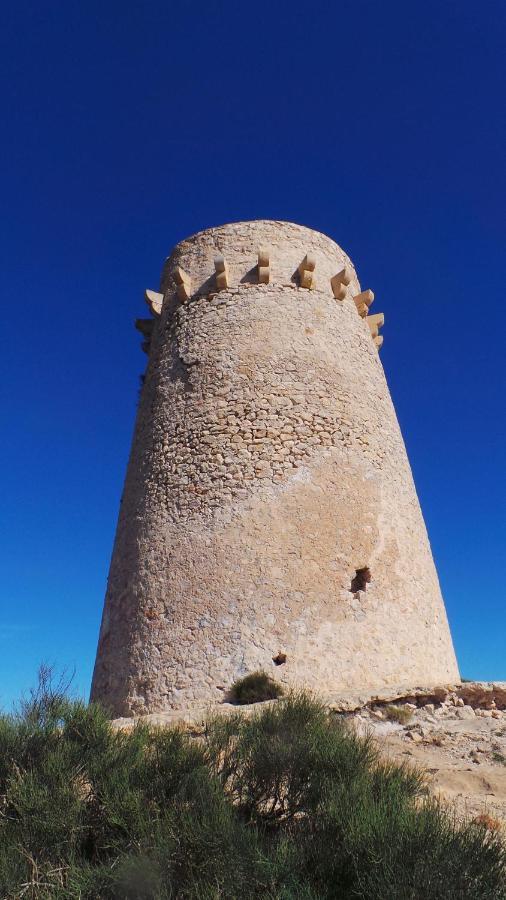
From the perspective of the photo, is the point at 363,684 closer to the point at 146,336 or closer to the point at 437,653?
the point at 437,653

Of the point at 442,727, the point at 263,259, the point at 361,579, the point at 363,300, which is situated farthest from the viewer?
the point at 363,300

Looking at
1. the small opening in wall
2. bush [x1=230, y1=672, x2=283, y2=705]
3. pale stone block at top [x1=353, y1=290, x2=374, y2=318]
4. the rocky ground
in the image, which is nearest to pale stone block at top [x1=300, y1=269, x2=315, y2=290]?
pale stone block at top [x1=353, y1=290, x2=374, y2=318]

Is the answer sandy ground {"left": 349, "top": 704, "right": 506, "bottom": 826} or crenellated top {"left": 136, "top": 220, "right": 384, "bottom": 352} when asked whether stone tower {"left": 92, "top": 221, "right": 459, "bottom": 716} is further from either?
sandy ground {"left": 349, "top": 704, "right": 506, "bottom": 826}

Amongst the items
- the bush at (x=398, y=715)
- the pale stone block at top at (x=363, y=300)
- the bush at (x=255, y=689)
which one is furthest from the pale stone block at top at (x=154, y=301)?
the bush at (x=398, y=715)

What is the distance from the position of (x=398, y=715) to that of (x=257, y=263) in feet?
20.7

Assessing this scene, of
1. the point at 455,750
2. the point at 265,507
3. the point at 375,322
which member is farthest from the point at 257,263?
the point at 455,750

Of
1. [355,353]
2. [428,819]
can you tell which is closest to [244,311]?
[355,353]

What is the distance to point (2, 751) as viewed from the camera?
14.9 ft

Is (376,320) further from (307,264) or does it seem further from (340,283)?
(307,264)

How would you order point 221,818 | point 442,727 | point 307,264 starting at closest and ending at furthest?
point 221,818 < point 442,727 < point 307,264

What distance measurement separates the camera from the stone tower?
7570 mm

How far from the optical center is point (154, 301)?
1084cm

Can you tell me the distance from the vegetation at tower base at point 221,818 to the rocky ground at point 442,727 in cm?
130

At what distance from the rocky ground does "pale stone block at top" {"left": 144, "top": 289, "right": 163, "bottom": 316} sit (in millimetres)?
6274
